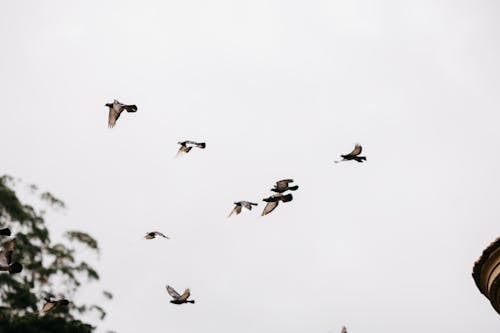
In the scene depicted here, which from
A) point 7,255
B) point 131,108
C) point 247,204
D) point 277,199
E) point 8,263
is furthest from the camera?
point 247,204

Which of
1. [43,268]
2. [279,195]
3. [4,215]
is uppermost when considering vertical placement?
[4,215]

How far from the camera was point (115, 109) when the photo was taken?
33.0 ft

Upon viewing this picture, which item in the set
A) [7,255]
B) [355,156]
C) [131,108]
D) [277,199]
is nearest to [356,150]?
[355,156]

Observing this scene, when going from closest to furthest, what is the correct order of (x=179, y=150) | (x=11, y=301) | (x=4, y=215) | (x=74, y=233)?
1. (x=179, y=150)
2. (x=11, y=301)
3. (x=4, y=215)
4. (x=74, y=233)

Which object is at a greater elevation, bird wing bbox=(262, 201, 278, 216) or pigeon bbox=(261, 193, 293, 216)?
bird wing bbox=(262, 201, 278, 216)

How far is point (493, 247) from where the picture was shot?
933 centimetres

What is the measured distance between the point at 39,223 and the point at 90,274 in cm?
349

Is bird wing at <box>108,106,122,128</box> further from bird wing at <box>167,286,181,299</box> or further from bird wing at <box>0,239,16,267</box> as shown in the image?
bird wing at <box>0,239,16,267</box>

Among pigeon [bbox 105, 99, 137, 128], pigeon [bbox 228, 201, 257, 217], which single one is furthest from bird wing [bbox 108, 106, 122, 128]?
pigeon [bbox 228, 201, 257, 217]

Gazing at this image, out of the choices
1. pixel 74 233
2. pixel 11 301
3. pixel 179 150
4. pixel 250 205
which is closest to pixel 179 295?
pixel 250 205

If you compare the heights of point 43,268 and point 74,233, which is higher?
point 74,233

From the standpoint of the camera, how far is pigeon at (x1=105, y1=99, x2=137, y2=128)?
31.7 feet

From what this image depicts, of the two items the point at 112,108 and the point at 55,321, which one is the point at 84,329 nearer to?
the point at 55,321

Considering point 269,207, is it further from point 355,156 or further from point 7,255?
point 7,255
